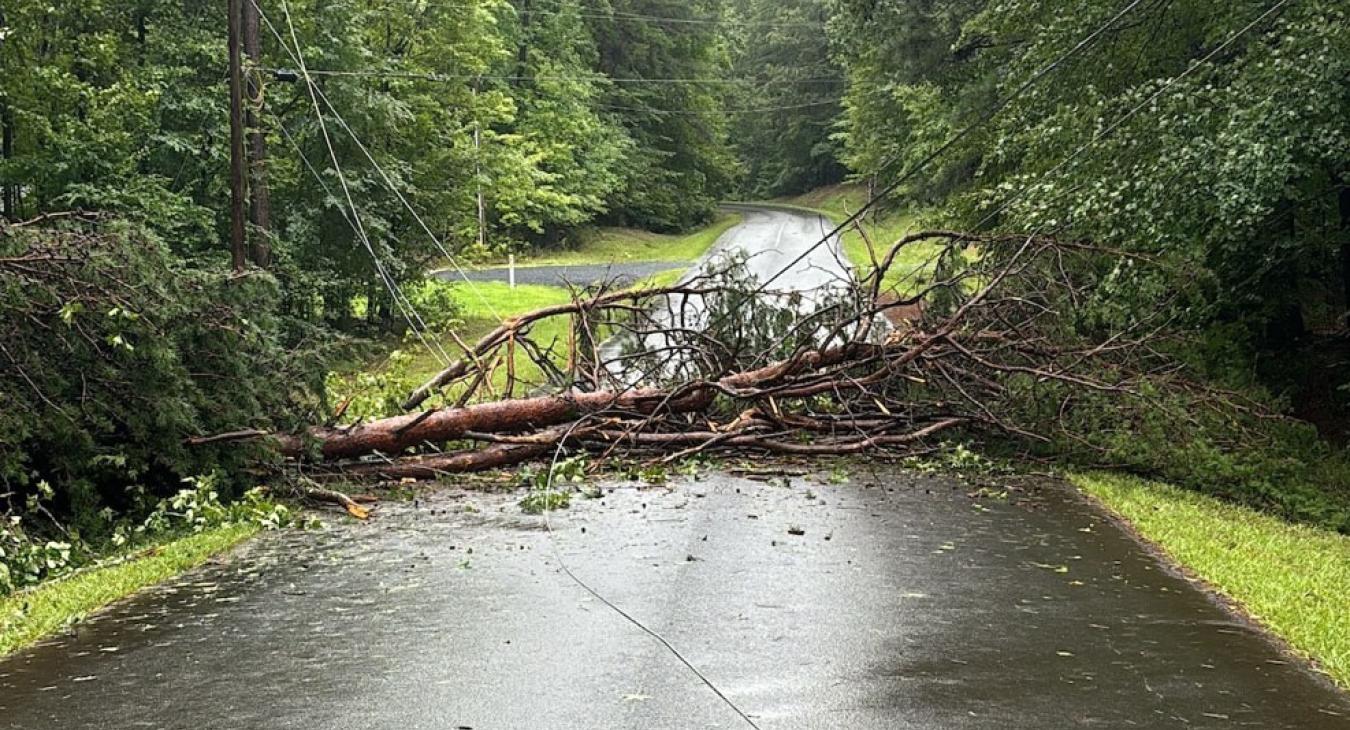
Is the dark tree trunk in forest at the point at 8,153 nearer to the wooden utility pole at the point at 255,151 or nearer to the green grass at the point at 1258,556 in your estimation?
the wooden utility pole at the point at 255,151

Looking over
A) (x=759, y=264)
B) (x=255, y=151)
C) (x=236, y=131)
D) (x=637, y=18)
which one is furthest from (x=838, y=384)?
(x=637, y=18)

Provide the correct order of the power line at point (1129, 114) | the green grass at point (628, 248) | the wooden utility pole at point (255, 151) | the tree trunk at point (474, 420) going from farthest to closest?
the green grass at point (628, 248), the wooden utility pole at point (255, 151), the power line at point (1129, 114), the tree trunk at point (474, 420)

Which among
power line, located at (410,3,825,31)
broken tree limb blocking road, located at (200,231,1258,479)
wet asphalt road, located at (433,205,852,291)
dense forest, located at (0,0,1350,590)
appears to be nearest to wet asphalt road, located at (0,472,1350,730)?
dense forest, located at (0,0,1350,590)

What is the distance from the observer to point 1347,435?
1330 centimetres

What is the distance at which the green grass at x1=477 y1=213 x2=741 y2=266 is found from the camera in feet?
126

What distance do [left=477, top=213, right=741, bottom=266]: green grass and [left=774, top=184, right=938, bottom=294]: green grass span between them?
520 cm

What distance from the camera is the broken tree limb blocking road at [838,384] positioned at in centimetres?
1010

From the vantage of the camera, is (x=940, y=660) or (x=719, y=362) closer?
(x=940, y=660)

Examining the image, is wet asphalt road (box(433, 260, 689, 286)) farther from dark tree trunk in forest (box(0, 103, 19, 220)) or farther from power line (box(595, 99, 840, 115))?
dark tree trunk in forest (box(0, 103, 19, 220))

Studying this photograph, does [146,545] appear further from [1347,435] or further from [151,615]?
[1347,435]

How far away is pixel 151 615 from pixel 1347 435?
13.1 meters

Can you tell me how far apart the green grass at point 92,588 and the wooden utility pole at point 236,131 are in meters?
6.18

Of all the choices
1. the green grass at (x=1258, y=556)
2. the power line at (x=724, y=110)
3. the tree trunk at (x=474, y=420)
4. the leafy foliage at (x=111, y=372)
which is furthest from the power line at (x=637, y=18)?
the leafy foliage at (x=111, y=372)

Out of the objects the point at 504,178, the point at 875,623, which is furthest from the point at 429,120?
the point at 875,623
